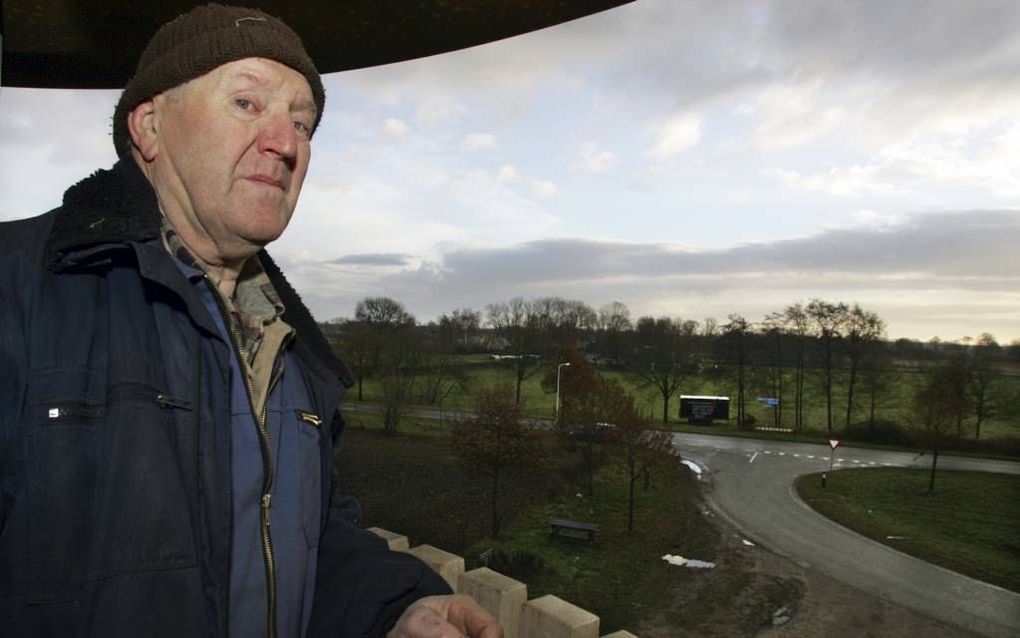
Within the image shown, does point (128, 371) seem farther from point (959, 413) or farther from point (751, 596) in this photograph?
point (959, 413)

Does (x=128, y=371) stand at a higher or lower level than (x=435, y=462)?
higher

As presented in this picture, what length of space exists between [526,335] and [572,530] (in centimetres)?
599

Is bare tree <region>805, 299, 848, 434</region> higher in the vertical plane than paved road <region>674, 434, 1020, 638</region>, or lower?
higher

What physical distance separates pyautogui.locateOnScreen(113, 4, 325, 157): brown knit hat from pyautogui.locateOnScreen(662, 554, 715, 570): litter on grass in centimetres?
871

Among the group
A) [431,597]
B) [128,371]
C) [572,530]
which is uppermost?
[128,371]

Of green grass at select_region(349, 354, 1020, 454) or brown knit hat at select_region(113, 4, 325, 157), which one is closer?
brown knit hat at select_region(113, 4, 325, 157)

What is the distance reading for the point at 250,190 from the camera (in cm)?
74

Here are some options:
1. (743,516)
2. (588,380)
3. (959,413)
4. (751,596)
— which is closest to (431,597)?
(751,596)

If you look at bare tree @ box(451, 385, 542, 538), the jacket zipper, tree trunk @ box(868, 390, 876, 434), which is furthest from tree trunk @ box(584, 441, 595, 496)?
the jacket zipper

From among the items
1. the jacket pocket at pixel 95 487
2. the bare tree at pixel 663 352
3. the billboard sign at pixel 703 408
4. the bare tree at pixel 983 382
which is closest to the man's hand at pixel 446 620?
the jacket pocket at pixel 95 487

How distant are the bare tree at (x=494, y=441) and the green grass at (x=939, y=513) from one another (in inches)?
266

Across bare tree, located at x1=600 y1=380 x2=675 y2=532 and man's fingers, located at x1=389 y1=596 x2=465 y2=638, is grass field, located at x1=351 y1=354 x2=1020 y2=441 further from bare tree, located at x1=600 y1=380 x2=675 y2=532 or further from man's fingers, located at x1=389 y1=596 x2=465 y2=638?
man's fingers, located at x1=389 y1=596 x2=465 y2=638

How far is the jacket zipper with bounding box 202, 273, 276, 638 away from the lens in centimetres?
76

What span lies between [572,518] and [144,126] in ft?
30.3
